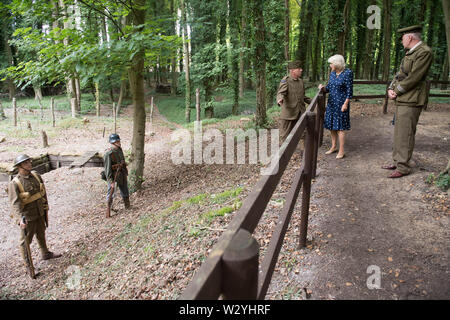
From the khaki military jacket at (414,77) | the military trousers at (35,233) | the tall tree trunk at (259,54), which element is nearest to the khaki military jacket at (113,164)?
the military trousers at (35,233)

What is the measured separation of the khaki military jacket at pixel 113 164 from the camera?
7.88 metres

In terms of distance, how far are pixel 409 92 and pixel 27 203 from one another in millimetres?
7721

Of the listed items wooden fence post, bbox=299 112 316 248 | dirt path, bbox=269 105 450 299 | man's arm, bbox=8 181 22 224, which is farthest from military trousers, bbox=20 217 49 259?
wooden fence post, bbox=299 112 316 248

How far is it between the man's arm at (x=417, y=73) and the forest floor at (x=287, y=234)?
1.57 m


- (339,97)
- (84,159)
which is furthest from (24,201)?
(339,97)

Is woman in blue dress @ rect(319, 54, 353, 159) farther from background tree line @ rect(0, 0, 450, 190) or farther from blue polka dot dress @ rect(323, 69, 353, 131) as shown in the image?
background tree line @ rect(0, 0, 450, 190)

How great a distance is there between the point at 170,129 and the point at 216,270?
19.3 m

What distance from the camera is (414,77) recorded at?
15.5 ft

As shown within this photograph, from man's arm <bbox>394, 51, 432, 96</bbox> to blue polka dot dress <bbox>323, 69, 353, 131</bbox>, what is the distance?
49.3 inches

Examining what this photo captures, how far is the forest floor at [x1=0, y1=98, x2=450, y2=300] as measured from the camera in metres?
3.19

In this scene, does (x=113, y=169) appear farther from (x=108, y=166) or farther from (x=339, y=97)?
(x=339, y=97)

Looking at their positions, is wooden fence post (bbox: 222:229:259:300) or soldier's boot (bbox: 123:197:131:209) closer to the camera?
wooden fence post (bbox: 222:229:259:300)

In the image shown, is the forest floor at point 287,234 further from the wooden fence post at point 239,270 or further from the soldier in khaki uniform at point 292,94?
the wooden fence post at point 239,270

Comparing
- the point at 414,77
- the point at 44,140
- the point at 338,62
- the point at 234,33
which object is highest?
Answer: the point at 234,33
